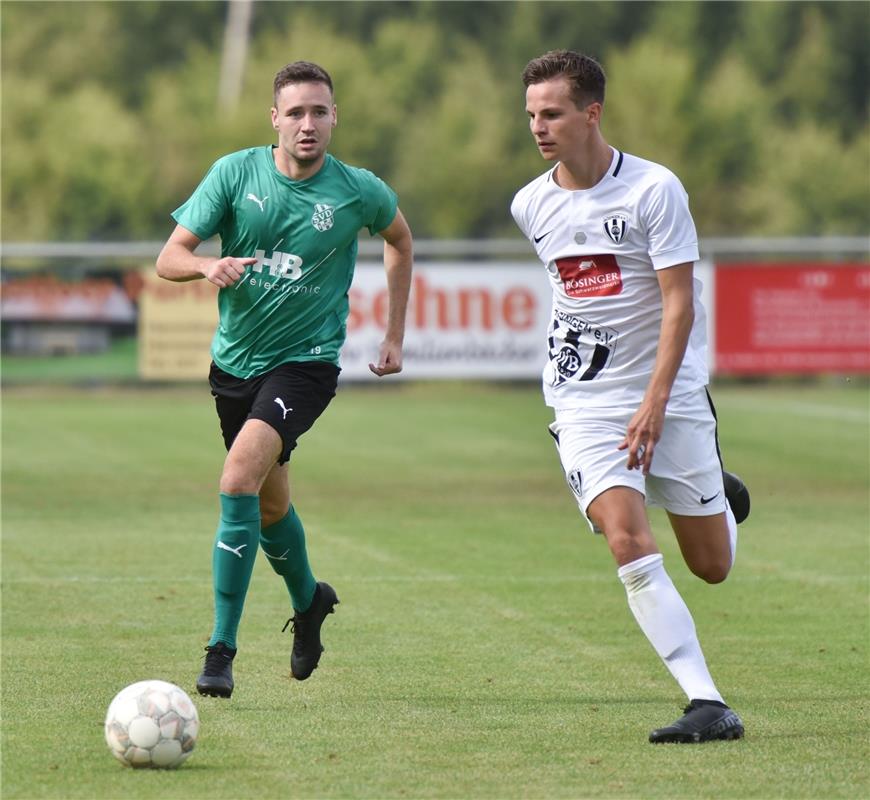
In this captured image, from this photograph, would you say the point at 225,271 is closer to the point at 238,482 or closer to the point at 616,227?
the point at 238,482

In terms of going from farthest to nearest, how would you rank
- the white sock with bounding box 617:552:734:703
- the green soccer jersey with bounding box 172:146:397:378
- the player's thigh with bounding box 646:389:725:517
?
1. the green soccer jersey with bounding box 172:146:397:378
2. the player's thigh with bounding box 646:389:725:517
3. the white sock with bounding box 617:552:734:703

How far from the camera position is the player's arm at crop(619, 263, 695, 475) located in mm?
6301

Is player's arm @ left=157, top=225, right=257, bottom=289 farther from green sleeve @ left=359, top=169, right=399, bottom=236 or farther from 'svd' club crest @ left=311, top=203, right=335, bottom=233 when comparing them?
green sleeve @ left=359, top=169, right=399, bottom=236

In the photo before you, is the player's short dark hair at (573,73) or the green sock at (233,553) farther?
the green sock at (233,553)

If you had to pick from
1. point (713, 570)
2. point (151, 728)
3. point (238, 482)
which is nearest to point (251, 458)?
point (238, 482)

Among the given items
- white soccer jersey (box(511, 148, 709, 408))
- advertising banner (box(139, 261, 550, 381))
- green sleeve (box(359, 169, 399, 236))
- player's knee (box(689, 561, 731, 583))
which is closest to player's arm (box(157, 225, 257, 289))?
green sleeve (box(359, 169, 399, 236))

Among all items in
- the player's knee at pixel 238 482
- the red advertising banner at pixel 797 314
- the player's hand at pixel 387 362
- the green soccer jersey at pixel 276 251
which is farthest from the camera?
the red advertising banner at pixel 797 314

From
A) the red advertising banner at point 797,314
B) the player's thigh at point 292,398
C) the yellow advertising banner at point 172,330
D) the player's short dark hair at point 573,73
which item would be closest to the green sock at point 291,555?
the player's thigh at point 292,398

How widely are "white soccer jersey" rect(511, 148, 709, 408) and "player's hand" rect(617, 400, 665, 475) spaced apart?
0.30m

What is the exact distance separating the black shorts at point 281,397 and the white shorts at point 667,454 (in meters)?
1.13

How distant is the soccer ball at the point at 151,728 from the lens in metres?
5.81

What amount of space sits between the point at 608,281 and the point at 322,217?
1381 mm

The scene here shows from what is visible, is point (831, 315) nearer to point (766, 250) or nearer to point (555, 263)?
point (766, 250)

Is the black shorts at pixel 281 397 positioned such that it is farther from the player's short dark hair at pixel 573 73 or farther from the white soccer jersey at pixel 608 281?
the player's short dark hair at pixel 573 73
